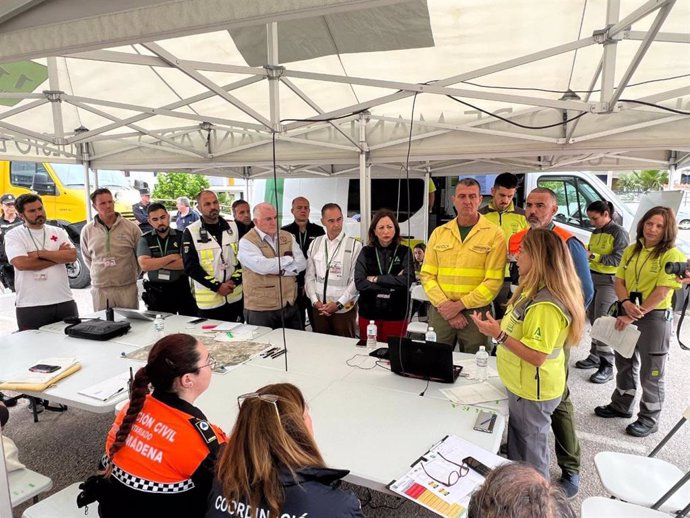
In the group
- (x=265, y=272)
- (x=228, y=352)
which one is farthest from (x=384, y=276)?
(x=228, y=352)

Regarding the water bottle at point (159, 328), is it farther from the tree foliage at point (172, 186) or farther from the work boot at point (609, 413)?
the tree foliage at point (172, 186)

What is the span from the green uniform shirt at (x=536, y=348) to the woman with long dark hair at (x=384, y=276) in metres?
1.26

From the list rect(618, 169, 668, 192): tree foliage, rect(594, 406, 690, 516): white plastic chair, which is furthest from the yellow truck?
rect(618, 169, 668, 192): tree foliage

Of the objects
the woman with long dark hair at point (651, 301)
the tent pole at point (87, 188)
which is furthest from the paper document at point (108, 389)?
the tent pole at point (87, 188)

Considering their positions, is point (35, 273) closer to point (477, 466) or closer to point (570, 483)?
point (477, 466)

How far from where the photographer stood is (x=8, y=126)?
358 centimetres

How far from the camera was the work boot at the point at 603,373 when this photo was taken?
3627 millimetres

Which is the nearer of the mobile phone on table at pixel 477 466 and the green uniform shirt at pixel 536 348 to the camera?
the mobile phone on table at pixel 477 466

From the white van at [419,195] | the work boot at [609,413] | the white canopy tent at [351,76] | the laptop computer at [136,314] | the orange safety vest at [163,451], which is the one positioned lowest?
the work boot at [609,413]

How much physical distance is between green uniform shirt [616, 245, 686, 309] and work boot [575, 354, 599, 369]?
1.34 meters

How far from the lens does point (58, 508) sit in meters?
1.56

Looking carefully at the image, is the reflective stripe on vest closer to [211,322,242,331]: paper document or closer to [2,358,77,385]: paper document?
[211,322,242,331]: paper document

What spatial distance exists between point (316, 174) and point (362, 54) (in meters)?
4.80

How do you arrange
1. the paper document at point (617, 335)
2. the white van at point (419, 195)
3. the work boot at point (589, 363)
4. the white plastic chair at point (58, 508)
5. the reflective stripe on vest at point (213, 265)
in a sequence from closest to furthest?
the white plastic chair at point (58, 508), the paper document at point (617, 335), the reflective stripe on vest at point (213, 265), the work boot at point (589, 363), the white van at point (419, 195)
